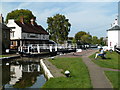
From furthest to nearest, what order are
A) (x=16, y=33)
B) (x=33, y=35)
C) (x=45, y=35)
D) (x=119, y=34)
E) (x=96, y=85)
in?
(x=45, y=35) → (x=33, y=35) → (x=16, y=33) → (x=119, y=34) → (x=96, y=85)

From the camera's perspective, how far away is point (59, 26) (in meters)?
71.9

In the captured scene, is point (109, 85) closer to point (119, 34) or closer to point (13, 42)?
point (119, 34)

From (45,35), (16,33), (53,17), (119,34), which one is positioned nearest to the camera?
(119,34)

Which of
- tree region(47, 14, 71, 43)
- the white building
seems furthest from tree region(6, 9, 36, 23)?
the white building

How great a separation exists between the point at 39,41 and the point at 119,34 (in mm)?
27724

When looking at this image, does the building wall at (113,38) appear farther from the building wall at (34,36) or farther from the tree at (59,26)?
the tree at (59,26)

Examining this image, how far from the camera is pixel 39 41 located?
6366 cm

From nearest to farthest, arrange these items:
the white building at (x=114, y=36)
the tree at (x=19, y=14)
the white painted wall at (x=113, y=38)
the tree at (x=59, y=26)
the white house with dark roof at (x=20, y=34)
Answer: the white building at (x=114, y=36) < the white painted wall at (x=113, y=38) < the white house with dark roof at (x=20, y=34) < the tree at (x=19, y=14) < the tree at (x=59, y=26)

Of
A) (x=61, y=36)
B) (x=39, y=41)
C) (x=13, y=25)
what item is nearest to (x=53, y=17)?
(x=61, y=36)

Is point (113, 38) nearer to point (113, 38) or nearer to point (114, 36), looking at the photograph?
point (113, 38)

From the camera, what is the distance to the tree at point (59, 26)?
72.1 meters

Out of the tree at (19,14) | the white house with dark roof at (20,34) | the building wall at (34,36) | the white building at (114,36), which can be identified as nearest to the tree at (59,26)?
the building wall at (34,36)

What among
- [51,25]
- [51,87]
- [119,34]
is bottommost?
[51,87]

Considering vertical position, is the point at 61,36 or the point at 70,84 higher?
the point at 61,36
